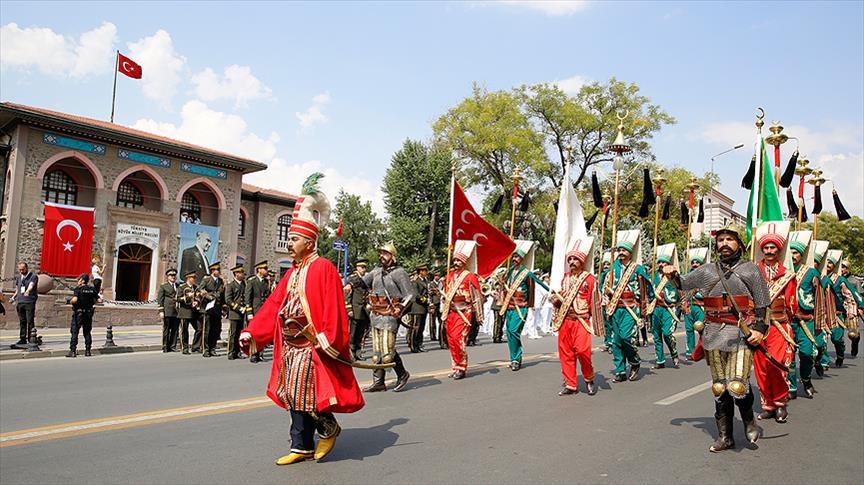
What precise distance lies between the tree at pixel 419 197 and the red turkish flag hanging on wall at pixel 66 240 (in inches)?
640

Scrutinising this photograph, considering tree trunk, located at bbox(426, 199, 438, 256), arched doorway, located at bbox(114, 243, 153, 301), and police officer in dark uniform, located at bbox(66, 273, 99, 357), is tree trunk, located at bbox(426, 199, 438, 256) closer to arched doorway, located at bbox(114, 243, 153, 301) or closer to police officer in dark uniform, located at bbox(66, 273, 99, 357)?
arched doorway, located at bbox(114, 243, 153, 301)

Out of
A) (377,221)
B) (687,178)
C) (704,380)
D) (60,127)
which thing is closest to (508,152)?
(687,178)

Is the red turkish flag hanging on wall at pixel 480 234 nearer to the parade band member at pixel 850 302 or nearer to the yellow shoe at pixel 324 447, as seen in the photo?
the parade band member at pixel 850 302

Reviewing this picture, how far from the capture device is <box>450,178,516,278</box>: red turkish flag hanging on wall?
1182 cm

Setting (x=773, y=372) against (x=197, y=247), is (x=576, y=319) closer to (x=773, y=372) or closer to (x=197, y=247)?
(x=773, y=372)

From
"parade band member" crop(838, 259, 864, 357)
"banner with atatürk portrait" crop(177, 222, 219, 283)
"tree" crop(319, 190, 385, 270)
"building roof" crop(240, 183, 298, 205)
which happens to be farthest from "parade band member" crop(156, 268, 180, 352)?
"tree" crop(319, 190, 385, 270)

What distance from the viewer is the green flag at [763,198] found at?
8.13 metres

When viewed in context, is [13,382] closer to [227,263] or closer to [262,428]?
[262,428]

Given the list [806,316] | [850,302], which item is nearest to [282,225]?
[850,302]

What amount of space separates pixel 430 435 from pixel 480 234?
633 cm

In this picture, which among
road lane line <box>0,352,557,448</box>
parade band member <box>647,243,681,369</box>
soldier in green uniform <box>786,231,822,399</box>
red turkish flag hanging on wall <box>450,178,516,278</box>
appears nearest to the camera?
road lane line <box>0,352,557,448</box>

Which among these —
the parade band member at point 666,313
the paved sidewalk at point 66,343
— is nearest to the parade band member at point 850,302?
the parade band member at point 666,313

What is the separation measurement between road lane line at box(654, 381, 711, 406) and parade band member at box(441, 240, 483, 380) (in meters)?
3.03

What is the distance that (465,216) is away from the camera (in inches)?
468
